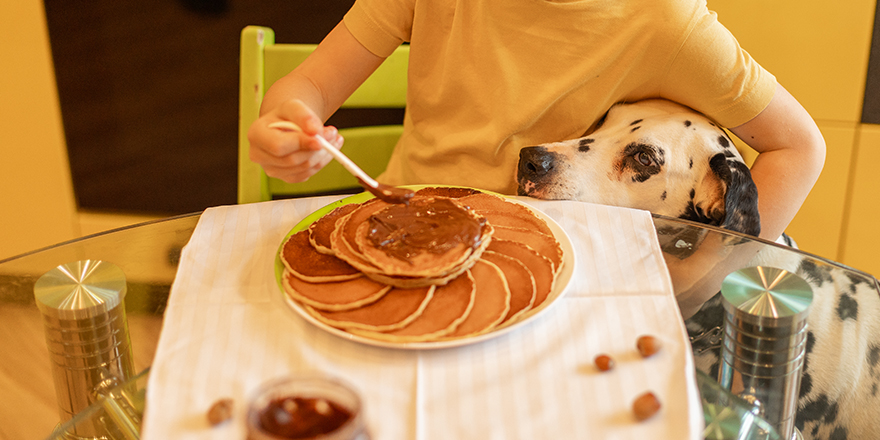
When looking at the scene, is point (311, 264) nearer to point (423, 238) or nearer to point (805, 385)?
point (423, 238)

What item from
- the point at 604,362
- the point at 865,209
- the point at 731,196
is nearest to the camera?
the point at 604,362

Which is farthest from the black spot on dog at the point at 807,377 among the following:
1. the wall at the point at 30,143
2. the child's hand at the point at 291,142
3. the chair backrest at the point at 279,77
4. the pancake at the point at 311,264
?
the wall at the point at 30,143

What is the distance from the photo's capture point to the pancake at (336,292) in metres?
0.80

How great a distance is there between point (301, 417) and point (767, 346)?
2.28 ft

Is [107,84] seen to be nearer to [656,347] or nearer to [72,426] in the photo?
[72,426]

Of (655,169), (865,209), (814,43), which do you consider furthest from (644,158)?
(865,209)

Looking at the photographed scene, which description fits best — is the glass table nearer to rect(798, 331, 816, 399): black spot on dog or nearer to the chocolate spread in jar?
rect(798, 331, 816, 399): black spot on dog

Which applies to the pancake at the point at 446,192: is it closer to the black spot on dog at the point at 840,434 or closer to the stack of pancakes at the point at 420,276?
the stack of pancakes at the point at 420,276

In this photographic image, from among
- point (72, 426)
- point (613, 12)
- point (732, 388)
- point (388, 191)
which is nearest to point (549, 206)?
point (388, 191)

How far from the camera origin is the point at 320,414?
1.90 feet

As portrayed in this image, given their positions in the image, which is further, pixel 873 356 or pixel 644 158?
pixel 644 158

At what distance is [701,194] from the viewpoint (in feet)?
4.52

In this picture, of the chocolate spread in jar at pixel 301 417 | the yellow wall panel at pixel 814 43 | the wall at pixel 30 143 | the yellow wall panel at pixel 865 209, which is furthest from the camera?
the wall at pixel 30 143

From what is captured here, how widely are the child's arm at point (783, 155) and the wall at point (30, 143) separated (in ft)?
9.28
